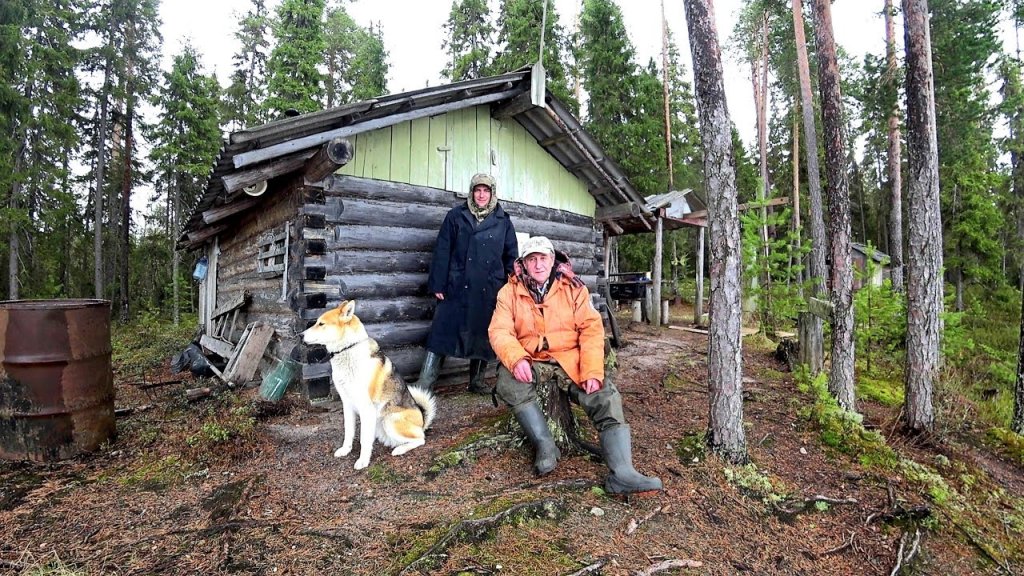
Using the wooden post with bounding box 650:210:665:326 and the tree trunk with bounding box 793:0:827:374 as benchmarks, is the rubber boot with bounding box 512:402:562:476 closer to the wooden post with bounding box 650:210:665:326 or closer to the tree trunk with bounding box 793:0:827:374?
the tree trunk with bounding box 793:0:827:374

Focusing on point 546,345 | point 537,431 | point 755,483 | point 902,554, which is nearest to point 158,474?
point 537,431

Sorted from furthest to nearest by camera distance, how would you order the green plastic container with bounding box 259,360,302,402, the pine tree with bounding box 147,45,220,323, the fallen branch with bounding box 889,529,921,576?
the pine tree with bounding box 147,45,220,323 → the green plastic container with bounding box 259,360,302,402 → the fallen branch with bounding box 889,529,921,576

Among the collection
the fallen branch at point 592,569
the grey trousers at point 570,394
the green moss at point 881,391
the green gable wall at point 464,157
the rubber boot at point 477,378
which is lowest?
the green moss at point 881,391

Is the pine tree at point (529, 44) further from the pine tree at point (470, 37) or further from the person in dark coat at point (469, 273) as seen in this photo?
the person in dark coat at point (469, 273)

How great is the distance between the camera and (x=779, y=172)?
24766mm

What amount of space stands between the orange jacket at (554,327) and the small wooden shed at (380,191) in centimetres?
265

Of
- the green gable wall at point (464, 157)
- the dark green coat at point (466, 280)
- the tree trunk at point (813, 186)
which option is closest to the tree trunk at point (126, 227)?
the green gable wall at point (464, 157)

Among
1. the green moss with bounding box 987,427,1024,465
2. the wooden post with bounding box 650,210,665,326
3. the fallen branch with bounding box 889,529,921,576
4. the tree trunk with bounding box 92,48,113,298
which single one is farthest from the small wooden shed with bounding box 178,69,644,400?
the tree trunk with bounding box 92,48,113,298

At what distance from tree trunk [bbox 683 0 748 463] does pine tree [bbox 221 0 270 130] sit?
2099 cm

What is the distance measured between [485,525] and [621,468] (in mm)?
991

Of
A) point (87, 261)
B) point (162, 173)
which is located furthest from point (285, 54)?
point (87, 261)

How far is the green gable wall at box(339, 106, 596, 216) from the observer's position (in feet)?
19.4

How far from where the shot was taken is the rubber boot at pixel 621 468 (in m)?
2.93

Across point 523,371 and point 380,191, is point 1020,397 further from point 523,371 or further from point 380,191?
point 380,191
